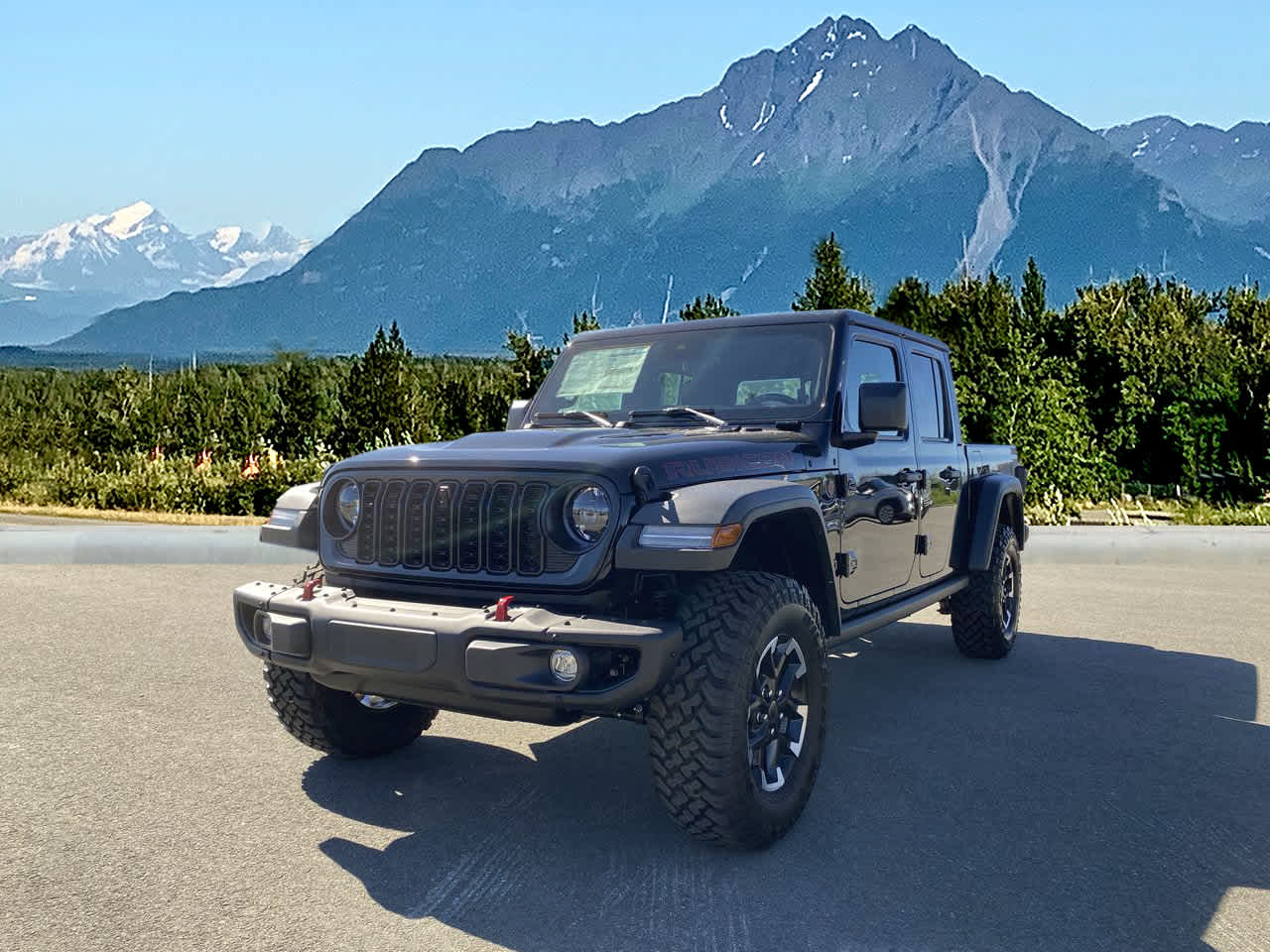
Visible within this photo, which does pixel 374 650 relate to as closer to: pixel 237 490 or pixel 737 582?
pixel 737 582

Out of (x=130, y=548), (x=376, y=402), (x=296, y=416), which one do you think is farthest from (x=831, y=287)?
(x=130, y=548)

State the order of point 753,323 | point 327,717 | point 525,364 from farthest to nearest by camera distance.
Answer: point 525,364
point 753,323
point 327,717

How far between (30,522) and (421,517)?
14750 mm

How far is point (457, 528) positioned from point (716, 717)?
1.12m

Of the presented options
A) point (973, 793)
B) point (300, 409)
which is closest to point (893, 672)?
point (973, 793)

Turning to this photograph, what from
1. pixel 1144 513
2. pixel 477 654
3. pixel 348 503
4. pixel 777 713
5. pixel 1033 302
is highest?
pixel 1033 302

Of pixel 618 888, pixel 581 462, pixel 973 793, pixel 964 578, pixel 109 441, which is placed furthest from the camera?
pixel 109 441

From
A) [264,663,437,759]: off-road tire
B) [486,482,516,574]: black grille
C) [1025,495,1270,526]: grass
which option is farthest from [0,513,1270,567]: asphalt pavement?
[486,482,516,574]: black grille

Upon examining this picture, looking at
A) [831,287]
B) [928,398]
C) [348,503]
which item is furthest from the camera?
[831,287]

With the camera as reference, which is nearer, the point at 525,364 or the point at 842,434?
the point at 842,434

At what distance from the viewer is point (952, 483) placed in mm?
6617

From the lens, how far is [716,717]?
3.77 meters

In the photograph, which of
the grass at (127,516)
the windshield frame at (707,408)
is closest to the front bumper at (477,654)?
the windshield frame at (707,408)

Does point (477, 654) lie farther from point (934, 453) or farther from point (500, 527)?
point (934, 453)
